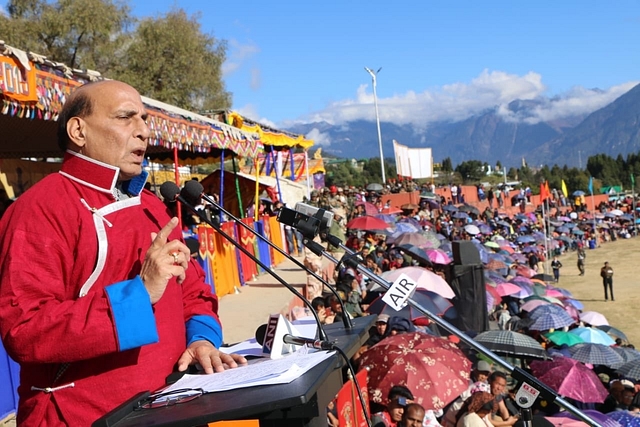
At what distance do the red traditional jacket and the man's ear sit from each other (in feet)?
0.14

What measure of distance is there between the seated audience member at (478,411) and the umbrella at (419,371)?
2.00ft

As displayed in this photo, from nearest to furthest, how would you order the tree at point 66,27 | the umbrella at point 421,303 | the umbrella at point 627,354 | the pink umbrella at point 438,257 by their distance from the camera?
1. the umbrella at point 421,303
2. the umbrella at point 627,354
3. the pink umbrella at point 438,257
4. the tree at point 66,27

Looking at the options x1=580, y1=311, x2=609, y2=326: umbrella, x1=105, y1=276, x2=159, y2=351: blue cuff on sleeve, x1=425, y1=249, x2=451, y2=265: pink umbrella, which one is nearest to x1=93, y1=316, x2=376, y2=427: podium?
x1=105, y1=276, x2=159, y2=351: blue cuff on sleeve

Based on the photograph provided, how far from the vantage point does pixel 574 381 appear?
8.72 meters

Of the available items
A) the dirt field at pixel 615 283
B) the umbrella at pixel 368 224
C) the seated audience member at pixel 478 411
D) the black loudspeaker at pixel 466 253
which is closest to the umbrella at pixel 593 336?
the black loudspeaker at pixel 466 253

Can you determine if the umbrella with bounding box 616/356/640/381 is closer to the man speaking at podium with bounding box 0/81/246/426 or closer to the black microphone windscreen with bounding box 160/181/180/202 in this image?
the black microphone windscreen with bounding box 160/181/180/202

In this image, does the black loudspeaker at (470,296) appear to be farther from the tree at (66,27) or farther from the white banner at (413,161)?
the white banner at (413,161)

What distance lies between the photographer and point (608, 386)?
31.8 ft

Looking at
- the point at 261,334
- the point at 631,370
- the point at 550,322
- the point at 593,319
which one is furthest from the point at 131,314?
the point at 593,319

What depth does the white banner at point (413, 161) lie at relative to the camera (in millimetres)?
39688

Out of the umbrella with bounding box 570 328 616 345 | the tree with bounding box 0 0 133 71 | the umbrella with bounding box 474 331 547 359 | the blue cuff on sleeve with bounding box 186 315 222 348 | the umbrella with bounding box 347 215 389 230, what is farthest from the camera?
the tree with bounding box 0 0 133 71

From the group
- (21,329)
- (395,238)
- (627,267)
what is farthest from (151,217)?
(627,267)

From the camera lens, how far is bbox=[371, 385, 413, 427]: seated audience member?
19.7 feet

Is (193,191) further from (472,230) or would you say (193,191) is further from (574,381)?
(472,230)
